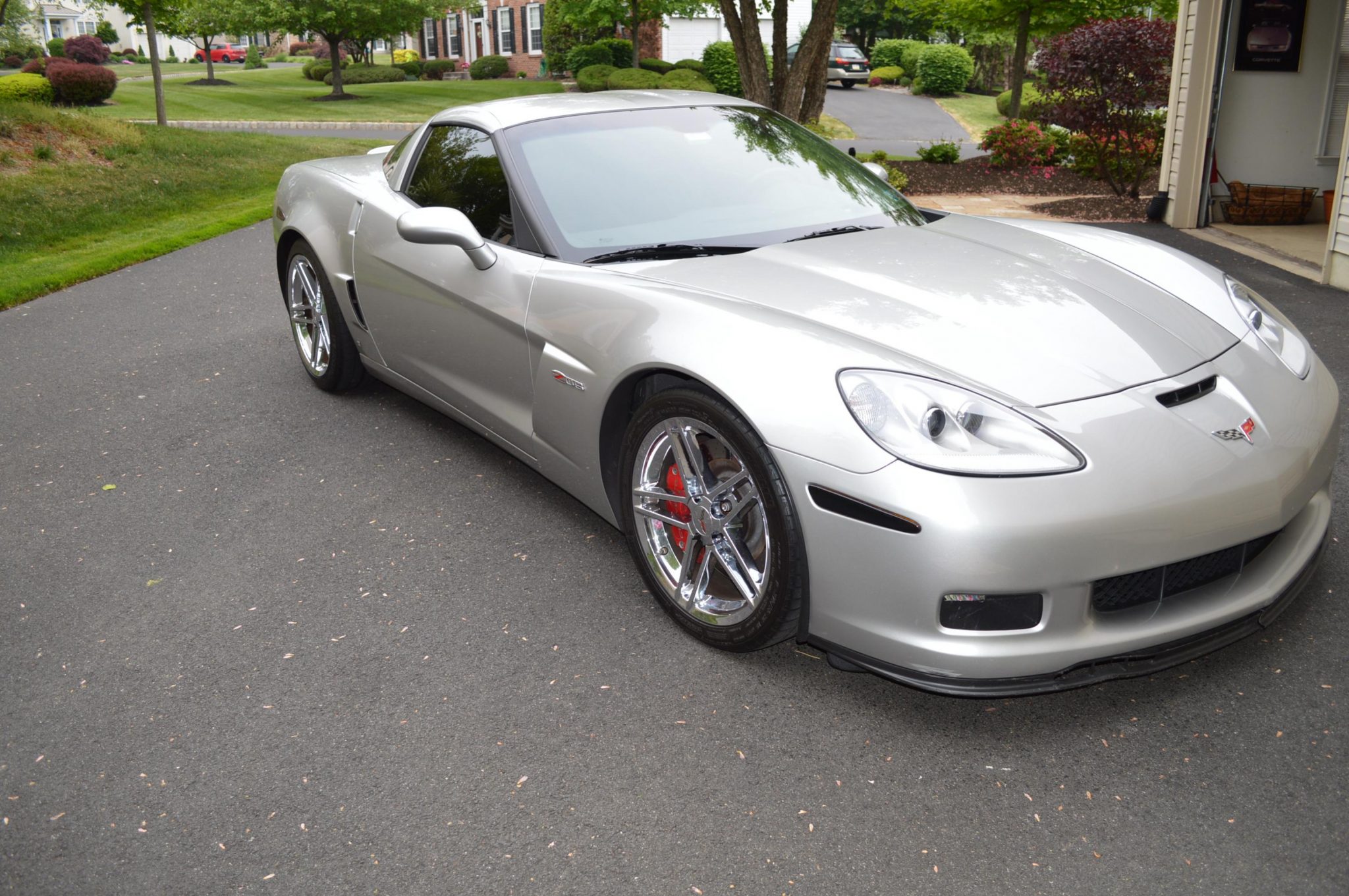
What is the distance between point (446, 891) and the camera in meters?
2.34

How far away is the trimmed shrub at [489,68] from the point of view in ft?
152

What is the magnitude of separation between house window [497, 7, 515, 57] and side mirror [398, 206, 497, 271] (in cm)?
4881

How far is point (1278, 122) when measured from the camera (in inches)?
411

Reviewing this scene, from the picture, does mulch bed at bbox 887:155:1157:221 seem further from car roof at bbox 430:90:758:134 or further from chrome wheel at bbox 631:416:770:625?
chrome wheel at bbox 631:416:770:625

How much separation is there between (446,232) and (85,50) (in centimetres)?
5680

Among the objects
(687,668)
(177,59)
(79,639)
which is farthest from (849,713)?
(177,59)

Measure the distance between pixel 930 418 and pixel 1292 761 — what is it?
3.87 feet

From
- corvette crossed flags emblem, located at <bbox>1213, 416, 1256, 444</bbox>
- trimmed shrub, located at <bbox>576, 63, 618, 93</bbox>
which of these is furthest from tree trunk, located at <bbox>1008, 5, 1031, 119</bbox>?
corvette crossed flags emblem, located at <bbox>1213, 416, 1256, 444</bbox>

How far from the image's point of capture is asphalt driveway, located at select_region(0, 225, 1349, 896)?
94.2 inches

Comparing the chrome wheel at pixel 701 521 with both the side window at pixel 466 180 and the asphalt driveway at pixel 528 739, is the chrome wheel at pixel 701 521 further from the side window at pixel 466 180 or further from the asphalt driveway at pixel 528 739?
the side window at pixel 466 180

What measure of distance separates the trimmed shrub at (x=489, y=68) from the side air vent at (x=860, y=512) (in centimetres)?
4659

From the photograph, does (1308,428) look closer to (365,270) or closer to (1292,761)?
(1292,761)

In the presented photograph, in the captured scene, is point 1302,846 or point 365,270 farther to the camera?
point 365,270

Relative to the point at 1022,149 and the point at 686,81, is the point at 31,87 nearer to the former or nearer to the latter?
the point at 686,81
